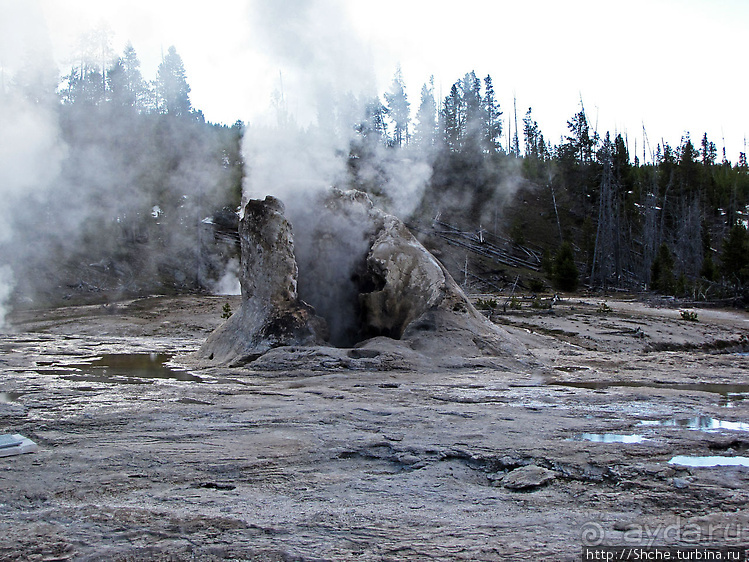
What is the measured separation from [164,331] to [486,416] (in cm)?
1389

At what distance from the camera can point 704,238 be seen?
45.0 metres

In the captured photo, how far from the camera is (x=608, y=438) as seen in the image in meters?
5.02

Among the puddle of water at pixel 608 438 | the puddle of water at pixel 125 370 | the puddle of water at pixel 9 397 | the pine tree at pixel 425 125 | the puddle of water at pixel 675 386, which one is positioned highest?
the pine tree at pixel 425 125

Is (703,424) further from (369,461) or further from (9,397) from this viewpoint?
(9,397)

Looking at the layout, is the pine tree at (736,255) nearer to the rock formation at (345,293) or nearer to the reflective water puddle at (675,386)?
the rock formation at (345,293)

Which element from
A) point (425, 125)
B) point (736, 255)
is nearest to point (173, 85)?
point (425, 125)

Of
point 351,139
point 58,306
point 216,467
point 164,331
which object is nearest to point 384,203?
point 351,139

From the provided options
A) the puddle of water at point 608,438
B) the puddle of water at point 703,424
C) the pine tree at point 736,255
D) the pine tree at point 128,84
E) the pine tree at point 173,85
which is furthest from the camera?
the pine tree at point 173,85

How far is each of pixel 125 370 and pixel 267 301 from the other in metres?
2.31

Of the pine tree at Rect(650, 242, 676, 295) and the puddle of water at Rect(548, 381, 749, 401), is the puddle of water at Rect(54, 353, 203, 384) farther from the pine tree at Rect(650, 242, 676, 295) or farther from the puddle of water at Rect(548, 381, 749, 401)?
the pine tree at Rect(650, 242, 676, 295)

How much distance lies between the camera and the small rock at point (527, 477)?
388 centimetres

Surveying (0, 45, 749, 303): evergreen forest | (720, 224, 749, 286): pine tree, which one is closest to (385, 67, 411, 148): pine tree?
(0, 45, 749, 303): evergreen forest

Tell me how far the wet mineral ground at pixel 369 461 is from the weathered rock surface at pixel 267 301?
25.1 inches

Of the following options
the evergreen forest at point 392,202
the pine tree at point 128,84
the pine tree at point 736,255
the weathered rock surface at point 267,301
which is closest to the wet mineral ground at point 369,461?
the weathered rock surface at point 267,301
